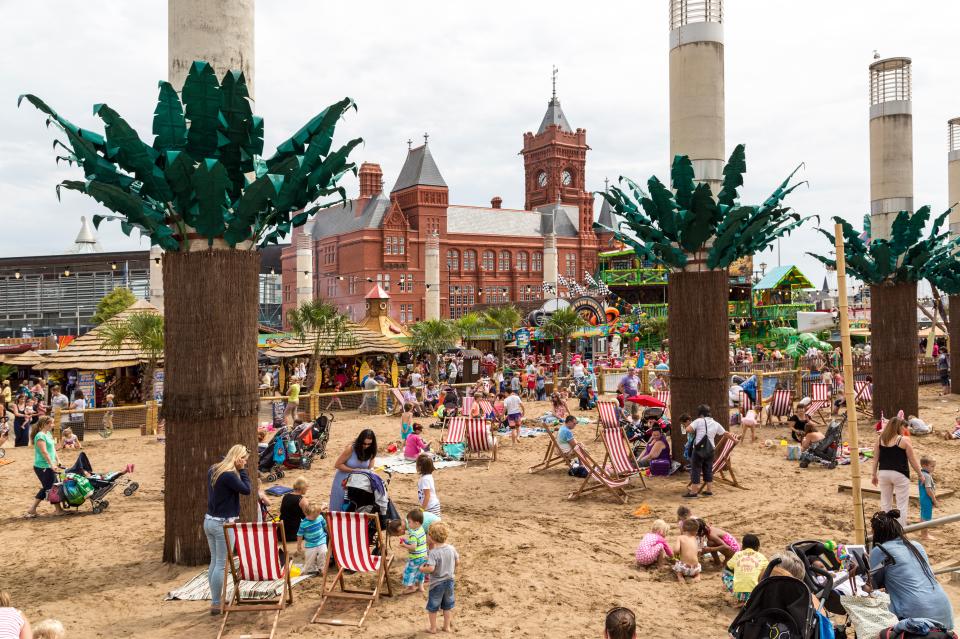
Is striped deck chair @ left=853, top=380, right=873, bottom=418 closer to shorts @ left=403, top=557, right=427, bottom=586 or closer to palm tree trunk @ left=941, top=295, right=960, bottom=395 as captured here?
palm tree trunk @ left=941, top=295, right=960, bottom=395

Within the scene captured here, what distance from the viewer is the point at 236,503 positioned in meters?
6.47

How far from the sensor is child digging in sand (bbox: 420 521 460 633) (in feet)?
19.4

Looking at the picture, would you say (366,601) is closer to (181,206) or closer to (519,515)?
(519,515)

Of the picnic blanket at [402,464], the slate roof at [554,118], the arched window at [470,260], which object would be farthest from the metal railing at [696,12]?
the slate roof at [554,118]

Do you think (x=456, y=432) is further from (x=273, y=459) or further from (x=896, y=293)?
(x=896, y=293)

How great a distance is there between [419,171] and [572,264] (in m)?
19.6

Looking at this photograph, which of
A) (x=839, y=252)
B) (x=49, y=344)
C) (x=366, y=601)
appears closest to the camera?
(x=839, y=252)

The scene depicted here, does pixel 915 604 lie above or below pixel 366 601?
above

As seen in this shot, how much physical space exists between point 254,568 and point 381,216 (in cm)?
5866

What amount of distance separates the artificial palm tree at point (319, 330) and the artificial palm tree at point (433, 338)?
12.3 ft

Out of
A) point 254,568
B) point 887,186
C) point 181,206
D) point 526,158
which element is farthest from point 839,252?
point 526,158

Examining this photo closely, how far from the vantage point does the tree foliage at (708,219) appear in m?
11.7

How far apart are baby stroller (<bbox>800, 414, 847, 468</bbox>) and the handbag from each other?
125 inches

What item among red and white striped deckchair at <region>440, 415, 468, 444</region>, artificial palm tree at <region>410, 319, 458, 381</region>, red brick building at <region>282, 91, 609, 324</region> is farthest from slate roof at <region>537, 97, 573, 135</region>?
red and white striped deckchair at <region>440, 415, 468, 444</region>
